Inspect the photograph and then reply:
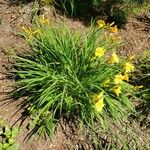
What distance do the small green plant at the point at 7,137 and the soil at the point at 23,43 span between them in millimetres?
65

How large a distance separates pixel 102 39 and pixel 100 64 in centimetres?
44

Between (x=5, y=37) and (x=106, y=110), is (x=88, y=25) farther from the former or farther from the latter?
(x=106, y=110)

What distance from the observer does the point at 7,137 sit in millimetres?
3750

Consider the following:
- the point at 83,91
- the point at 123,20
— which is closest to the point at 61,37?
the point at 83,91

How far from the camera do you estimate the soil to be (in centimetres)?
385

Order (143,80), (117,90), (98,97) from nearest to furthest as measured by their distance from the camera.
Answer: (98,97), (117,90), (143,80)

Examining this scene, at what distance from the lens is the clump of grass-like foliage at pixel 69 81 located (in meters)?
3.82

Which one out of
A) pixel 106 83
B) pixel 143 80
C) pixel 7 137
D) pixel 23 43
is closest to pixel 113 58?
pixel 106 83

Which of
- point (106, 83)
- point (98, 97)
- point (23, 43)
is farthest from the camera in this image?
point (23, 43)

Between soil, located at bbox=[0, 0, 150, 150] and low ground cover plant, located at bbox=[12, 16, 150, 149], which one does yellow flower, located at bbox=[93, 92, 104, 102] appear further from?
soil, located at bbox=[0, 0, 150, 150]

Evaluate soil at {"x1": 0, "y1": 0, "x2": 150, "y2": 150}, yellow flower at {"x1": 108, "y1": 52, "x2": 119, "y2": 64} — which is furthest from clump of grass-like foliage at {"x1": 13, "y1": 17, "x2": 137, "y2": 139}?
soil at {"x1": 0, "y1": 0, "x2": 150, "y2": 150}

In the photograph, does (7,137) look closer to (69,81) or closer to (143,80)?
(69,81)

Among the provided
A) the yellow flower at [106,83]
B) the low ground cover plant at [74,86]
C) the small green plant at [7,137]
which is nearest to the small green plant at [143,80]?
the low ground cover plant at [74,86]

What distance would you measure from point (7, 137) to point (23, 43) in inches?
50.9
